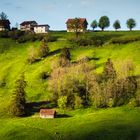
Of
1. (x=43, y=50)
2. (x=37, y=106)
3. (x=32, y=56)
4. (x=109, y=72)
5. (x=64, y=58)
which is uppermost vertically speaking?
(x=43, y=50)

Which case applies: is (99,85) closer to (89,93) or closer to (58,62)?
(89,93)

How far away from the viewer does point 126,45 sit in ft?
636

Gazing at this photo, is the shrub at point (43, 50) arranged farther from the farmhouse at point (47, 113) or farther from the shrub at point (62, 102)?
the farmhouse at point (47, 113)

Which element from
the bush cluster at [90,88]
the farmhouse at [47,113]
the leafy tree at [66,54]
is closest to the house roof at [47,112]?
the farmhouse at [47,113]

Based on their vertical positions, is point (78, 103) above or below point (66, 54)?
below

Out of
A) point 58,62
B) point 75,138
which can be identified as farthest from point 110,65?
point 75,138

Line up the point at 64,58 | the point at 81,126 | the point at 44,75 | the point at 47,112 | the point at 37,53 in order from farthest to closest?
the point at 37,53 → the point at 64,58 → the point at 44,75 → the point at 47,112 → the point at 81,126

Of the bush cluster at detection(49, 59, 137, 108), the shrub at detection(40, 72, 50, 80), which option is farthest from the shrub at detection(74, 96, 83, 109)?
the shrub at detection(40, 72, 50, 80)

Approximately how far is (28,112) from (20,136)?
25518 millimetres

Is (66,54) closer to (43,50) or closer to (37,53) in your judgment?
(43,50)

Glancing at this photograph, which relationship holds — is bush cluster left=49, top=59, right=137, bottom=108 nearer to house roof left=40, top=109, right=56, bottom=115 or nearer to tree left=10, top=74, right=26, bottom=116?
house roof left=40, top=109, right=56, bottom=115

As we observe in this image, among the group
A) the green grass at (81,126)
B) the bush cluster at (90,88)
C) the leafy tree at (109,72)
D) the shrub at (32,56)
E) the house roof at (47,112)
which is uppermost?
the shrub at (32,56)

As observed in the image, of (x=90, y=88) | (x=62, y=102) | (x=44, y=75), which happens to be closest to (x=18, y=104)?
(x=62, y=102)

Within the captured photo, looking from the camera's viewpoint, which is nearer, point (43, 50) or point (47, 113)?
point (47, 113)
